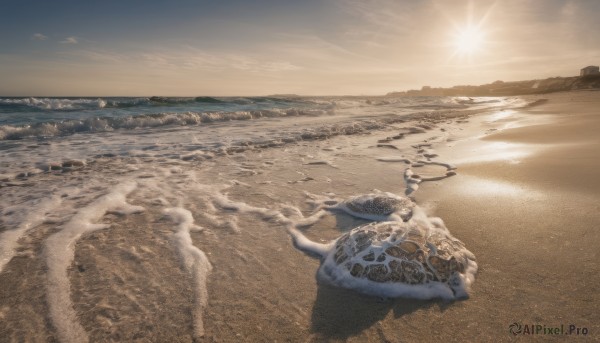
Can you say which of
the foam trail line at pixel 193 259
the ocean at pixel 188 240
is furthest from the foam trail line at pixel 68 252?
the foam trail line at pixel 193 259

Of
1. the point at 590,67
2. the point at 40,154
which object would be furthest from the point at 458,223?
the point at 590,67

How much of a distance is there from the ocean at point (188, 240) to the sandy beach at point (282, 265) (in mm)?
13

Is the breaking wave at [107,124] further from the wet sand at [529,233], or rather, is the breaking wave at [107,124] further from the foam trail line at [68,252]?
the wet sand at [529,233]

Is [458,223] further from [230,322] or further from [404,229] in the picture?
[230,322]

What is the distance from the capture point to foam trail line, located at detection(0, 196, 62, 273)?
250 centimetres

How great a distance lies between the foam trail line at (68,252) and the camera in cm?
177

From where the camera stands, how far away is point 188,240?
2781mm

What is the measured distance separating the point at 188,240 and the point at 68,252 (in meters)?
0.88

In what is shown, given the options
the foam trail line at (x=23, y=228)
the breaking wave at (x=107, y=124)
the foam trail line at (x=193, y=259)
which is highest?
the breaking wave at (x=107, y=124)

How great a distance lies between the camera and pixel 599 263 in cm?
221

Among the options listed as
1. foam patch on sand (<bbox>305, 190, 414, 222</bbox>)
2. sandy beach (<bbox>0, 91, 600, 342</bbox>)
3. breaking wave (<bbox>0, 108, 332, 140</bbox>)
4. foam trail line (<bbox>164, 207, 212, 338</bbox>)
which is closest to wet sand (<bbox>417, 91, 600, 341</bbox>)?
sandy beach (<bbox>0, 91, 600, 342</bbox>)

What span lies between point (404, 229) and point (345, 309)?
0.76 meters

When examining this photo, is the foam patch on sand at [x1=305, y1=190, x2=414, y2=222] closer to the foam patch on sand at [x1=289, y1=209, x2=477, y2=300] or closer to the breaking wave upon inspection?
the foam patch on sand at [x1=289, y1=209, x2=477, y2=300]

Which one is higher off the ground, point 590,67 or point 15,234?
point 590,67
